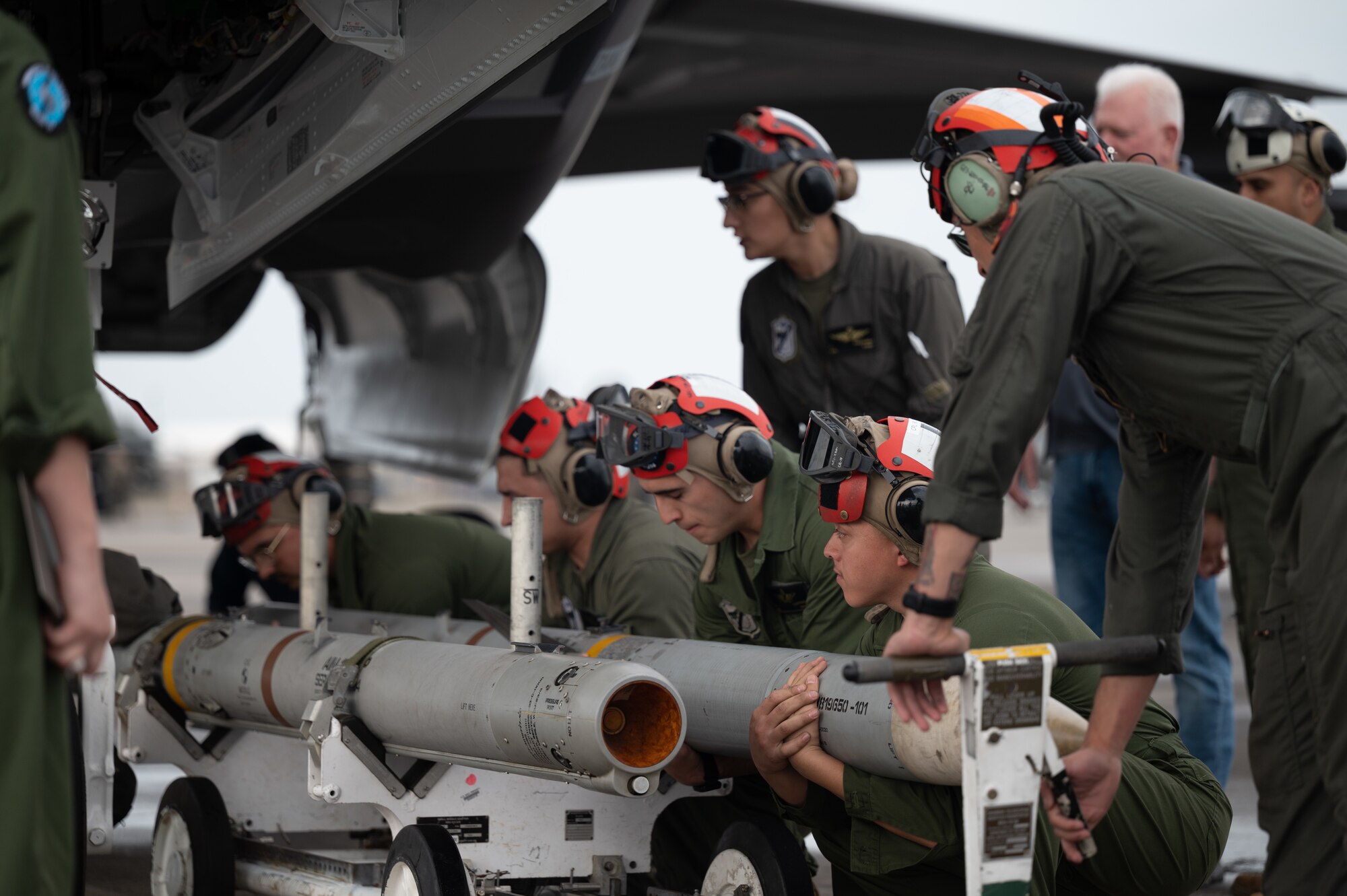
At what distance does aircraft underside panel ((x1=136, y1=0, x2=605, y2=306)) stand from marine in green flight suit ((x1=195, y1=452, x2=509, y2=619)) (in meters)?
0.66

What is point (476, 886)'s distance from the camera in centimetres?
333

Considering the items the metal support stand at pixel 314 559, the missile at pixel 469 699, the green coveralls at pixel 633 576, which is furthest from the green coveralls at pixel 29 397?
the metal support stand at pixel 314 559

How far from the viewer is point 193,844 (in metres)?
4.03

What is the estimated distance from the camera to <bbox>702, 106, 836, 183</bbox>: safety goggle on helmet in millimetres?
4543

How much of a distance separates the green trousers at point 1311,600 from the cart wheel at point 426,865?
1594 mm

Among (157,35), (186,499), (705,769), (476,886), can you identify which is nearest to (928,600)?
(705,769)

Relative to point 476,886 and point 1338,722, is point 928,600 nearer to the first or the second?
point 1338,722

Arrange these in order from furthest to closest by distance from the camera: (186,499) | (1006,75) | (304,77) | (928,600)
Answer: (186,499) < (1006,75) < (304,77) < (928,600)

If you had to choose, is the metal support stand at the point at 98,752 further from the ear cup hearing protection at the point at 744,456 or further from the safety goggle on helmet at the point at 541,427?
the ear cup hearing protection at the point at 744,456

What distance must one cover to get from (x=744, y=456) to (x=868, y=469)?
607 mm

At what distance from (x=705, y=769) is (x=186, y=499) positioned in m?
48.1

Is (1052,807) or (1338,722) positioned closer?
(1338,722)

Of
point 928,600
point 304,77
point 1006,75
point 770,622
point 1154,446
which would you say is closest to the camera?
point 928,600

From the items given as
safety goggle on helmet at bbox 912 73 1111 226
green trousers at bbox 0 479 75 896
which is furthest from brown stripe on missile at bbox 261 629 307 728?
safety goggle on helmet at bbox 912 73 1111 226
